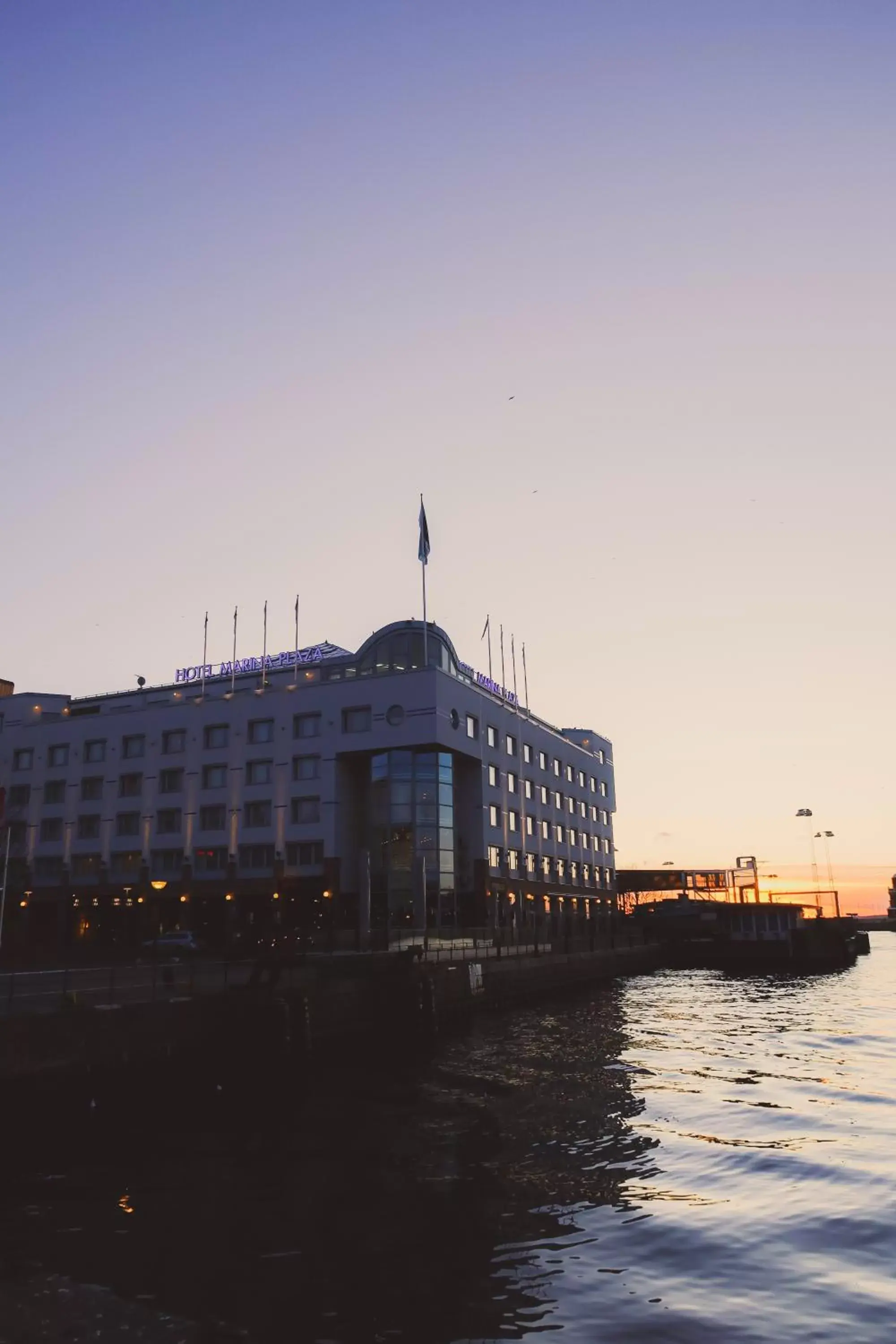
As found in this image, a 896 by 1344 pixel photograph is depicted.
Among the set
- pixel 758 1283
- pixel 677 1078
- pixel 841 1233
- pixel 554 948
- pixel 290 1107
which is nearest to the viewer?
pixel 758 1283

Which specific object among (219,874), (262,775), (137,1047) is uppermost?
(262,775)

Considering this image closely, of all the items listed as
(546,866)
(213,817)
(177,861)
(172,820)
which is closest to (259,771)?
(213,817)

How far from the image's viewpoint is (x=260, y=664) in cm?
9525

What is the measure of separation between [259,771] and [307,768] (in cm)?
496

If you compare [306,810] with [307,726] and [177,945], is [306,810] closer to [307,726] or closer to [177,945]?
[307,726]

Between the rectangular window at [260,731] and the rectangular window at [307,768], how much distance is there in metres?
3.51

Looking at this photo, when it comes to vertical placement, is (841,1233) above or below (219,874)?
below

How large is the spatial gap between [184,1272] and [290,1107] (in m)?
13.7

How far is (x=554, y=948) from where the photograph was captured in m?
75.8

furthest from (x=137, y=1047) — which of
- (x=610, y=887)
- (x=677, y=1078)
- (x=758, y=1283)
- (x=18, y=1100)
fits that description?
(x=610, y=887)

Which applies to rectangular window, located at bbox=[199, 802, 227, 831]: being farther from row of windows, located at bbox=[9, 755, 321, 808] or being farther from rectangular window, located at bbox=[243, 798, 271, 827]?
rectangular window, located at bbox=[243, 798, 271, 827]

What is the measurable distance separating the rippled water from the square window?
72.4m

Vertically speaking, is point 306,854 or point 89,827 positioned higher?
point 89,827

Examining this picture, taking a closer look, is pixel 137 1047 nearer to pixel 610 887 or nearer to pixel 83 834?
pixel 83 834
